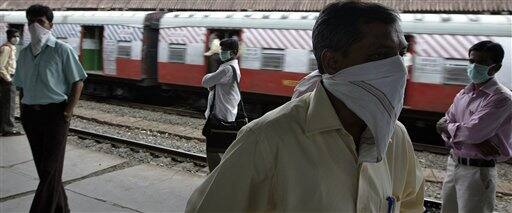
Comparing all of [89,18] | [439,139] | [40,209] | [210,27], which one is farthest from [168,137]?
[89,18]

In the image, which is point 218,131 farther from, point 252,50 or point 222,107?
point 252,50

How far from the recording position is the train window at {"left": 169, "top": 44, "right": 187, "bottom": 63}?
11.5 meters

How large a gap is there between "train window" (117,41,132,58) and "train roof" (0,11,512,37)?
546mm

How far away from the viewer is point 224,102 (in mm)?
4477

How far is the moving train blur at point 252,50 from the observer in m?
8.29

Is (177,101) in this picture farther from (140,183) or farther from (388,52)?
(388,52)

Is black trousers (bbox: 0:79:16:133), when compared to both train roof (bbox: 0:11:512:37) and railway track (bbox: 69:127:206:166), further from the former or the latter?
train roof (bbox: 0:11:512:37)

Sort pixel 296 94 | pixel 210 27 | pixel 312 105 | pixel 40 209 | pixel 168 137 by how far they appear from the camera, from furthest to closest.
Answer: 1. pixel 210 27
2. pixel 168 137
3. pixel 40 209
4. pixel 296 94
5. pixel 312 105

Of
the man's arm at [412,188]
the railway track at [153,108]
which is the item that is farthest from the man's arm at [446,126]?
the railway track at [153,108]

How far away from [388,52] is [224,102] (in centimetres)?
322

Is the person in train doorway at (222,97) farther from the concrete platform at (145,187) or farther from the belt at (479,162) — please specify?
the belt at (479,162)

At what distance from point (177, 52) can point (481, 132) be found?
9490 mm

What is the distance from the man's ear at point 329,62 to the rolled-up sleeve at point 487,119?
190 cm

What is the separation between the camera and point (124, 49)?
41.4ft
